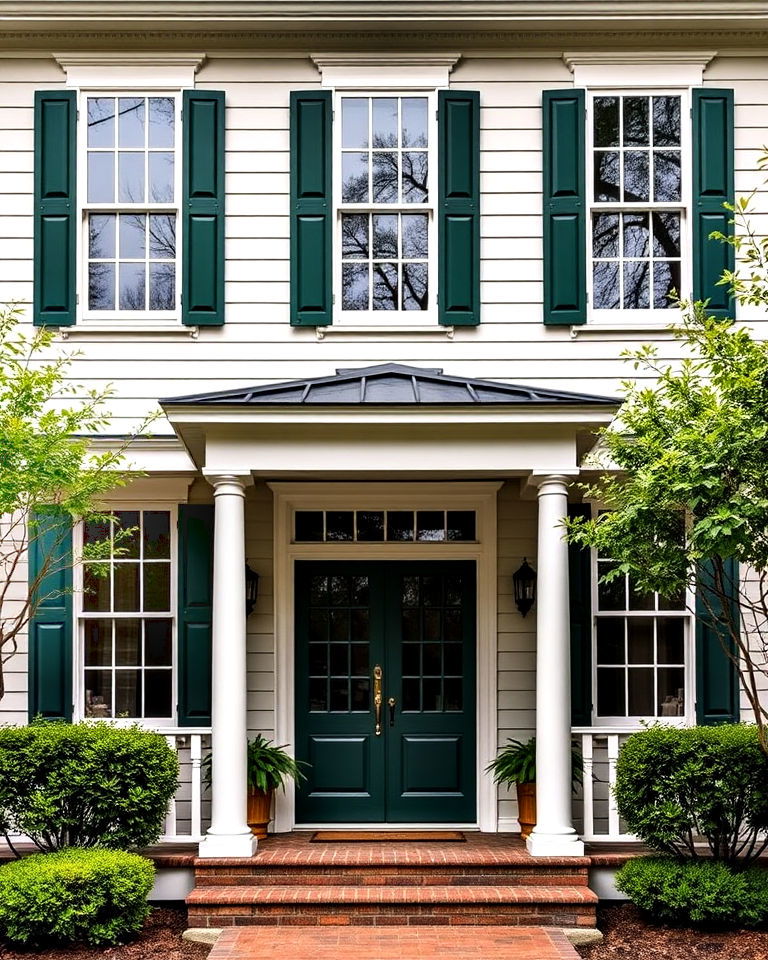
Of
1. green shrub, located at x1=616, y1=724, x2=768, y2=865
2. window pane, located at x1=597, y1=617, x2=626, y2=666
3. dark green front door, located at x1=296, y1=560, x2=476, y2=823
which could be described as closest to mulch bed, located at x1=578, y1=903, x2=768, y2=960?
green shrub, located at x1=616, y1=724, x2=768, y2=865

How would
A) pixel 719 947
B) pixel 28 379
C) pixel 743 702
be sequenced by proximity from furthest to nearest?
1. pixel 743 702
2. pixel 28 379
3. pixel 719 947

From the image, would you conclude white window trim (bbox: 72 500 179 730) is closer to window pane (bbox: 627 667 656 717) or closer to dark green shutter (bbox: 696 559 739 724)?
window pane (bbox: 627 667 656 717)

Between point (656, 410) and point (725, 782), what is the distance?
8.35 ft

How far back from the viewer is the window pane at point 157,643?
8.57 m

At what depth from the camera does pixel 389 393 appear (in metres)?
7.41

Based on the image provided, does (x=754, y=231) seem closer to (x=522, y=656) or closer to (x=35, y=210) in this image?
(x=522, y=656)

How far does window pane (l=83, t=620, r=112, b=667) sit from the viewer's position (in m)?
8.57

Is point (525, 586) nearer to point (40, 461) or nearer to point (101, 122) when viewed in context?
point (40, 461)

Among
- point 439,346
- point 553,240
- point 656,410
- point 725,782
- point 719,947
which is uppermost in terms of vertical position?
point 553,240

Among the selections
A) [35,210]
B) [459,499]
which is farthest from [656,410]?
[35,210]

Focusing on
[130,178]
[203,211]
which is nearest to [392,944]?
[203,211]

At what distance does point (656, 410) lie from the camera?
21.5 ft

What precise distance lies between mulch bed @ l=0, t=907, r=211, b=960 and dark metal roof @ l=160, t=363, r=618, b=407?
141 inches

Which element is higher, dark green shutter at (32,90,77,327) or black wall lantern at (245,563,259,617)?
dark green shutter at (32,90,77,327)
